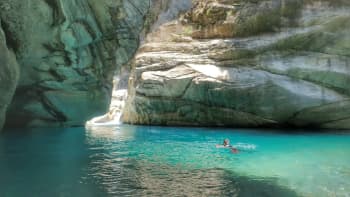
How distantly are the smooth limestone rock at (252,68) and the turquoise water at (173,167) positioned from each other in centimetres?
613

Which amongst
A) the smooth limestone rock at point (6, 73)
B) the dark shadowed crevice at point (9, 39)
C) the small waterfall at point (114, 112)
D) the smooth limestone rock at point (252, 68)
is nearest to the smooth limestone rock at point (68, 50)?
the dark shadowed crevice at point (9, 39)

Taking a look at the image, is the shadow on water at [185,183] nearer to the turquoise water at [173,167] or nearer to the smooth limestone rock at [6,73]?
the turquoise water at [173,167]

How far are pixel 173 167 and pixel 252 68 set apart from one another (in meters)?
16.3

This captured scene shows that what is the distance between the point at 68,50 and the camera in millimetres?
29641

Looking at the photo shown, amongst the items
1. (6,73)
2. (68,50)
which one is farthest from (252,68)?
(6,73)

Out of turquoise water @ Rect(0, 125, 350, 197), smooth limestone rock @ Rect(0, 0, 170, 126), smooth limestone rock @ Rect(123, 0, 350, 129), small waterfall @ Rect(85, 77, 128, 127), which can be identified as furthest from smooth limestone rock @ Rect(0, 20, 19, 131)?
small waterfall @ Rect(85, 77, 128, 127)

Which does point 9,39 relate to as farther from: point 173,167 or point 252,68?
point 252,68

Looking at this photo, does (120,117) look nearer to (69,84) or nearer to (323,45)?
(69,84)

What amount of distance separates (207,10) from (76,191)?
76.8 feet

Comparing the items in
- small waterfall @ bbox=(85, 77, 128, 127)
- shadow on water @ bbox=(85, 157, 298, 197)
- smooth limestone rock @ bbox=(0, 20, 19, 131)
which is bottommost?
shadow on water @ bbox=(85, 157, 298, 197)

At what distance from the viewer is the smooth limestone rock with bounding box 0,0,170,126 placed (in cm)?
2442

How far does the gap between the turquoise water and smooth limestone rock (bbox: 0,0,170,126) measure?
7.08 meters

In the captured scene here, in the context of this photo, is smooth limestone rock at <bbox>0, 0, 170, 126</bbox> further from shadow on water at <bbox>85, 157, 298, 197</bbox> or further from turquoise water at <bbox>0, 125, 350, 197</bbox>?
shadow on water at <bbox>85, 157, 298, 197</bbox>

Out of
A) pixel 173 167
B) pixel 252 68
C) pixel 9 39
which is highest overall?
pixel 9 39
